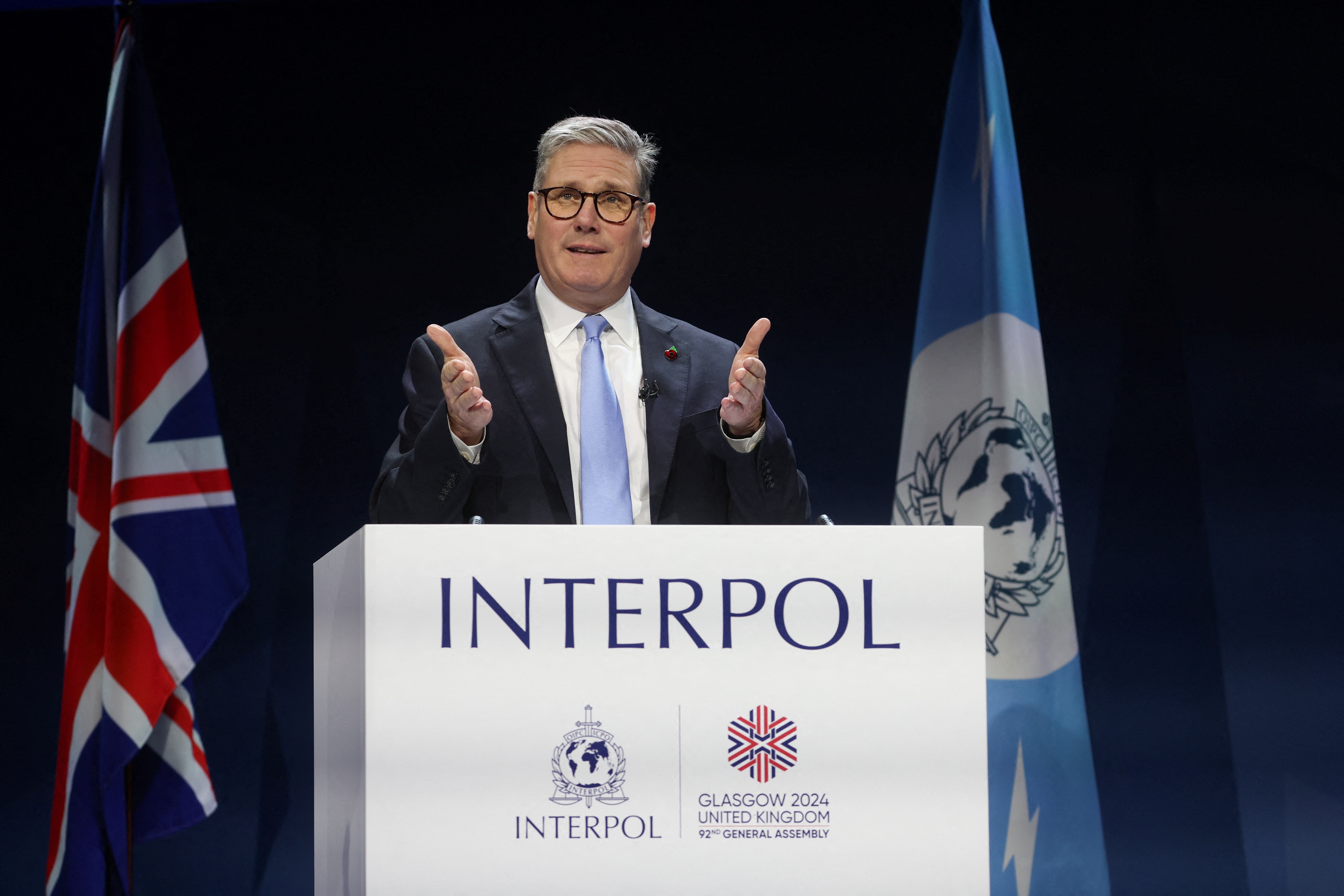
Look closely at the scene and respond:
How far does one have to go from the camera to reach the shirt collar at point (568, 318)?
6.07 ft

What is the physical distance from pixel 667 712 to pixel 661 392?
71 cm

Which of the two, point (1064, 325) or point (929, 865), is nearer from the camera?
point (929, 865)

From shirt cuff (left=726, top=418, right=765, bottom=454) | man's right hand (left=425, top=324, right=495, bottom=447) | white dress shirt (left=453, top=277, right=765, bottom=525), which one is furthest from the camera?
white dress shirt (left=453, top=277, right=765, bottom=525)

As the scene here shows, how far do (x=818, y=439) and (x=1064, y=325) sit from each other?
926mm

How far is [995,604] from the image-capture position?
9.76 ft

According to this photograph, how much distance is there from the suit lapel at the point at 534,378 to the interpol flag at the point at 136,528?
148cm

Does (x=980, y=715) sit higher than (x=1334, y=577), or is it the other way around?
(x=1334, y=577)

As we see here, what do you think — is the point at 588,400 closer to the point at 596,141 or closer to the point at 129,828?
the point at 596,141

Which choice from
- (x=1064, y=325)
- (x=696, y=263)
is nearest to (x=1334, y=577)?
(x=1064, y=325)

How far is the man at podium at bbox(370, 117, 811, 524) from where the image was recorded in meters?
1.51

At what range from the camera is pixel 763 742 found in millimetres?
1152

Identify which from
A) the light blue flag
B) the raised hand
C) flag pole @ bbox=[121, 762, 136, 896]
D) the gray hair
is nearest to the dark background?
the light blue flag

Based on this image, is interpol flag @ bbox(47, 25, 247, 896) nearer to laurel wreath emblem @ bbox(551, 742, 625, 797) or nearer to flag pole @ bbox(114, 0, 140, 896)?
flag pole @ bbox(114, 0, 140, 896)

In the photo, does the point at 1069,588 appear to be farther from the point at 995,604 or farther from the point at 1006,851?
the point at 1006,851
